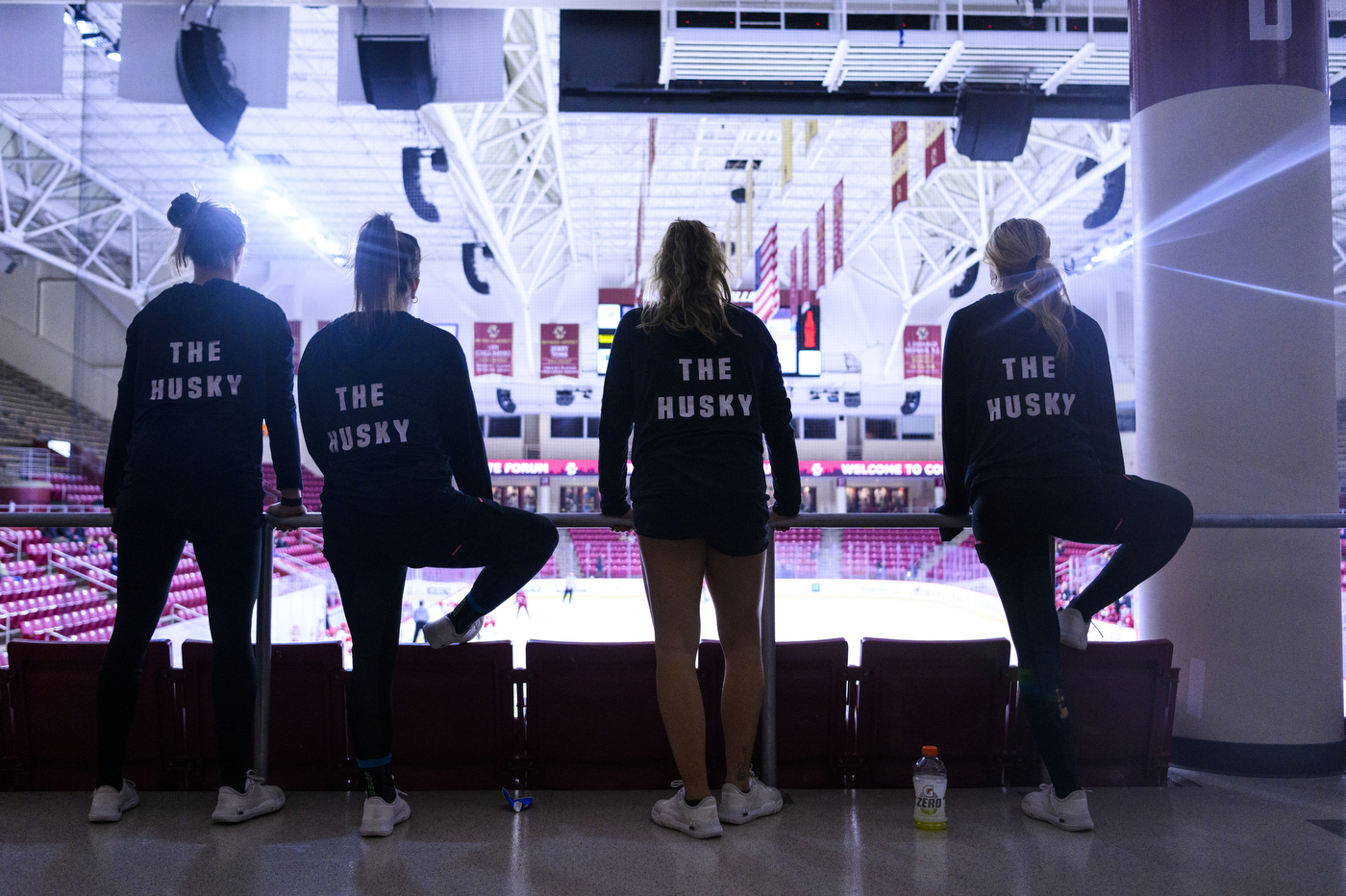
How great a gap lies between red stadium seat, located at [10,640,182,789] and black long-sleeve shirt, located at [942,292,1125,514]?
2.07m

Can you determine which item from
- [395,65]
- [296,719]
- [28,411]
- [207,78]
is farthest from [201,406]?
[28,411]

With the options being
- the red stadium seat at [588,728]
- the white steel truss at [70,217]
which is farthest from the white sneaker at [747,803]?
the white steel truss at [70,217]

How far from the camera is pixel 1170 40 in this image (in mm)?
2727

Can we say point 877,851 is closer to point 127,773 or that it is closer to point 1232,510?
point 1232,510

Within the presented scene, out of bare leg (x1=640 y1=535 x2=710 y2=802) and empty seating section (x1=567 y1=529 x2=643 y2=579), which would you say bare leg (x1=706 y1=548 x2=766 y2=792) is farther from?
empty seating section (x1=567 y1=529 x2=643 y2=579)

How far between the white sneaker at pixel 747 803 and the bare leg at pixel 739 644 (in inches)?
1.2

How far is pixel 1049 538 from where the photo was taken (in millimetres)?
2055

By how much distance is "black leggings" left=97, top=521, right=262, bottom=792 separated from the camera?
1.99 m

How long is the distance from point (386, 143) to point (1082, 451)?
1577 cm

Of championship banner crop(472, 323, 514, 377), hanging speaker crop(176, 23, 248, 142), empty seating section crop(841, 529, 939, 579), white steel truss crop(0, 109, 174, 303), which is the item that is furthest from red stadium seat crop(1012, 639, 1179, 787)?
championship banner crop(472, 323, 514, 377)

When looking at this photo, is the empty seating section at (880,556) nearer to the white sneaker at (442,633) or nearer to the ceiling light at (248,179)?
the white sneaker at (442,633)

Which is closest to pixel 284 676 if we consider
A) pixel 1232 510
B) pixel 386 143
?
pixel 1232 510

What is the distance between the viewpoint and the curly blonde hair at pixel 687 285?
2.02 metres

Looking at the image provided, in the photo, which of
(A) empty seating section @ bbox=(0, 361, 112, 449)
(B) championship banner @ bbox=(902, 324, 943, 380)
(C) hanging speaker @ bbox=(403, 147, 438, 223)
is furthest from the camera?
(B) championship banner @ bbox=(902, 324, 943, 380)
